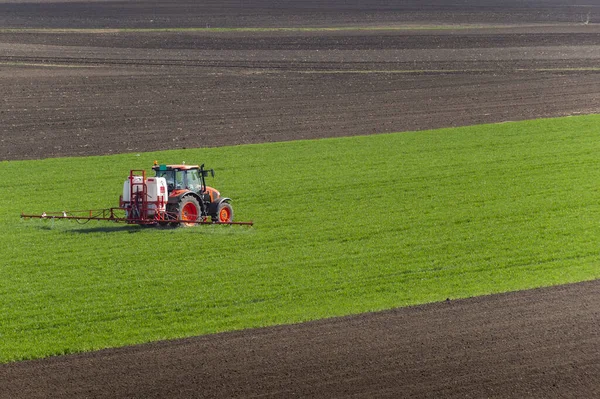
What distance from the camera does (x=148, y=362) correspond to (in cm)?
1811

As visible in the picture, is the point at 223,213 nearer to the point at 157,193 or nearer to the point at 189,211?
the point at 189,211

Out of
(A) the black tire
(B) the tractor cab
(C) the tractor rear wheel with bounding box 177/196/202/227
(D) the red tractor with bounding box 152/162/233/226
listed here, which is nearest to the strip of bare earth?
(C) the tractor rear wheel with bounding box 177/196/202/227

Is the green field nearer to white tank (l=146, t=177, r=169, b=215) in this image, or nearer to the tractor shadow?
the tractor shadow

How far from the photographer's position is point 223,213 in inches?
1177

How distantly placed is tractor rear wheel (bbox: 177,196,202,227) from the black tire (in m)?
0.48

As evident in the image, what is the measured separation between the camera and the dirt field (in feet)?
57.1

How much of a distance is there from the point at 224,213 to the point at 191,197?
1216mm

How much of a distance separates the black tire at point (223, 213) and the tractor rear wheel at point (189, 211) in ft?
1.59

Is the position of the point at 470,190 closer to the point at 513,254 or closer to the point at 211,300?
the point at 513,254

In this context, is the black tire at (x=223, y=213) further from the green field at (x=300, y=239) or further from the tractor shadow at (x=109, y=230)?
the tractor shadow at (x=109, y=230)

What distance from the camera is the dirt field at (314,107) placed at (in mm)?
17391

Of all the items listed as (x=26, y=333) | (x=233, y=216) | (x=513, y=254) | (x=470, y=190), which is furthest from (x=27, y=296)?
Answer: (x=470, y=190)

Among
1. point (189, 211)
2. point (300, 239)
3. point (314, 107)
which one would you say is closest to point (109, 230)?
point (189, 211)

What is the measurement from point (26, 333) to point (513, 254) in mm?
11660
